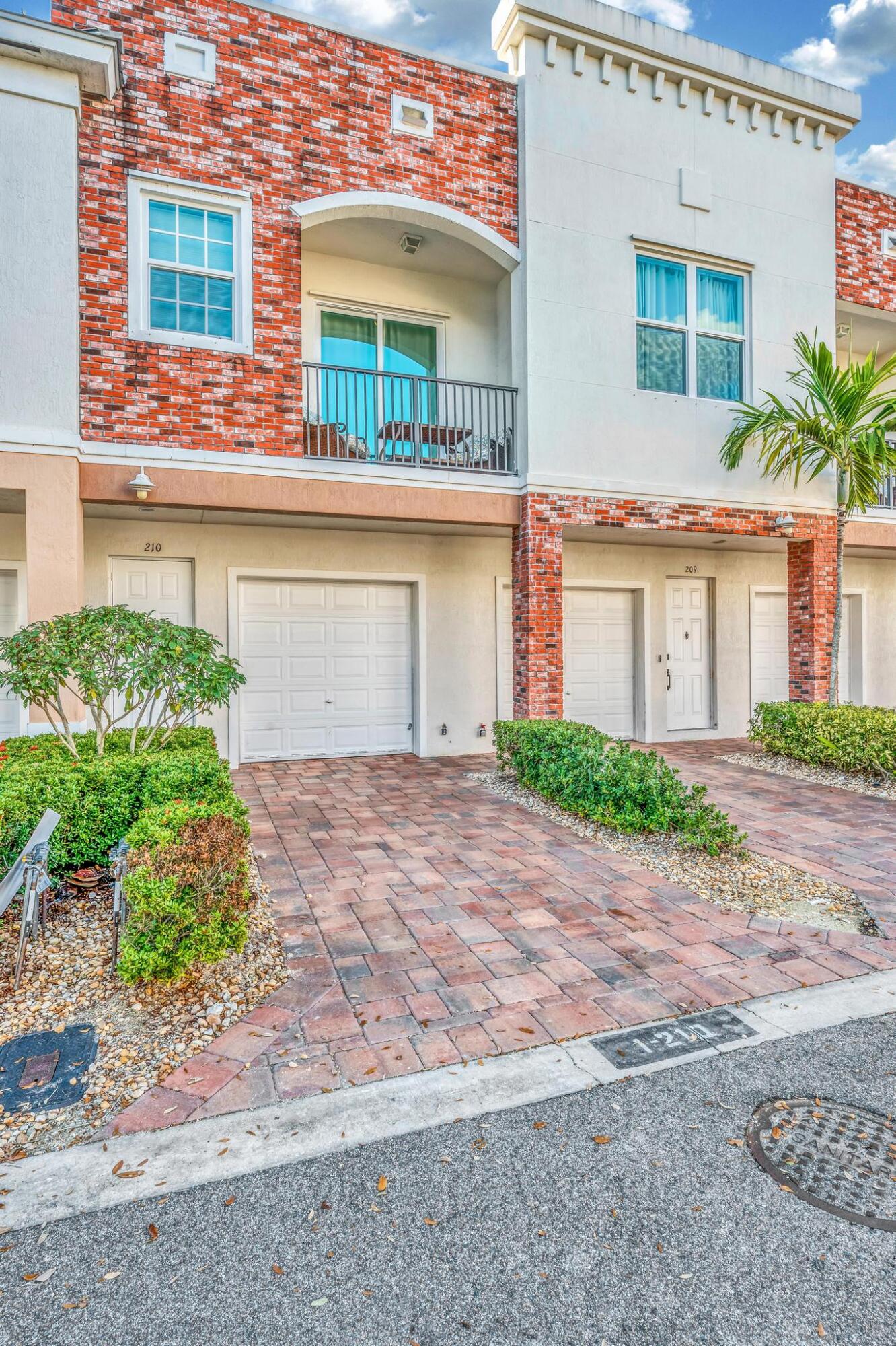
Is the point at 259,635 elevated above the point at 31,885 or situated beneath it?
elevated above

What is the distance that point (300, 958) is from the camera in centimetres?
362

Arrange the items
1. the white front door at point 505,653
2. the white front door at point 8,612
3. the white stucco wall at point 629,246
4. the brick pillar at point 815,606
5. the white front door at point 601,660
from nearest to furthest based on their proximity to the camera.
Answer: the white front door at point 8,612 < the white stucco wall at point 629,246 < the brick pillar at point 815,606 < the white front door at point 505,653 < the white front door at point 601,660

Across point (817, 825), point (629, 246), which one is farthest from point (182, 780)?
point (629, 246)

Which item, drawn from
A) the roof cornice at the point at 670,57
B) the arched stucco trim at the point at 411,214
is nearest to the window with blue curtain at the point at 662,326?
the arched stucco trim at the point at 411,214

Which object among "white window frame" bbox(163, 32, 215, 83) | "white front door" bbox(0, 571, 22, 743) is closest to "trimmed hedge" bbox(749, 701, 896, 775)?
"white front door" bbox(0, 571, 22, 743)

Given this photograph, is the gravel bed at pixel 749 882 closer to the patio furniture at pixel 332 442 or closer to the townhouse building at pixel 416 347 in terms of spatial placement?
the townhouse building at pixel 416 347

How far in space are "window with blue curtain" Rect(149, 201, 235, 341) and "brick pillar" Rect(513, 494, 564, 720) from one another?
3810 millimetres

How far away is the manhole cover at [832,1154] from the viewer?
2.08m

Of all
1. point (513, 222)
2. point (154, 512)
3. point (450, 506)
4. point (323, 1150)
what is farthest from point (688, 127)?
point (323, 1150)

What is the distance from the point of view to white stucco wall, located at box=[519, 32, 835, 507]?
8.20m

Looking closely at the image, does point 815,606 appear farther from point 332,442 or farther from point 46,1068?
point 46,1068

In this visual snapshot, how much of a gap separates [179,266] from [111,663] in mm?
4361

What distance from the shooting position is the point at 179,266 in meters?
7.04

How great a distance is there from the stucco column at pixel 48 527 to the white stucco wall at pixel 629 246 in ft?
15.8
